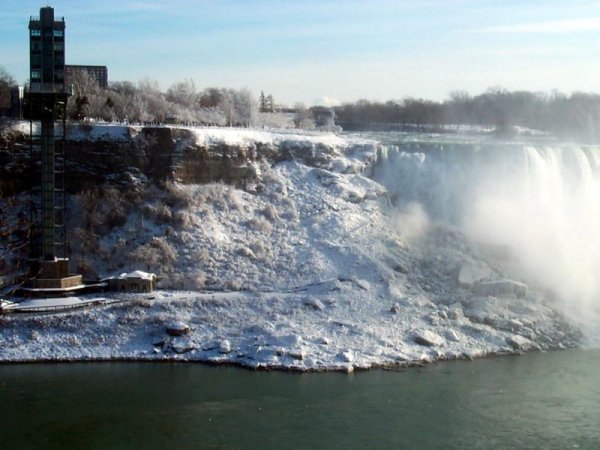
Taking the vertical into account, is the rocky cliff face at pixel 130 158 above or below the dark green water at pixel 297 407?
above

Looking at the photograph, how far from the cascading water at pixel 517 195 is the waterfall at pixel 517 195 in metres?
0.05

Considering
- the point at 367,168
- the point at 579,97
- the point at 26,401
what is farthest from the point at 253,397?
the point at 579,97

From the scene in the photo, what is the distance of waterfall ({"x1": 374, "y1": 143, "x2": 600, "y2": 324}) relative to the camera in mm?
46125

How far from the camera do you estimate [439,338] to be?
36.8m

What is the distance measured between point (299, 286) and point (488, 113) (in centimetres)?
4831

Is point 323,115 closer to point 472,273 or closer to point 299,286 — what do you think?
point 472,273

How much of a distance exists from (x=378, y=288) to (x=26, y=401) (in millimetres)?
17121

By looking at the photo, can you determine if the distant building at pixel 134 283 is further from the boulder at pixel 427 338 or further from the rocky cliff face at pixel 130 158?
the boulder at pixel 427 338

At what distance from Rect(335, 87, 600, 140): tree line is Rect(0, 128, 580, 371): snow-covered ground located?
33.8 metres

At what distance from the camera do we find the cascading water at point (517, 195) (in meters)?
46.0

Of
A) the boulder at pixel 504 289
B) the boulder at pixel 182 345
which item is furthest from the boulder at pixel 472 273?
the boulder at pixel 182 345

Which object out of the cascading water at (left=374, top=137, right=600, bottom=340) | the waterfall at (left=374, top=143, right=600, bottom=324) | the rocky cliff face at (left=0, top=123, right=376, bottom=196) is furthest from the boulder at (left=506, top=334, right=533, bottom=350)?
the rocky cliff face at (left=0, top=123, right=376, bottom=196)

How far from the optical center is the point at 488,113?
278ft

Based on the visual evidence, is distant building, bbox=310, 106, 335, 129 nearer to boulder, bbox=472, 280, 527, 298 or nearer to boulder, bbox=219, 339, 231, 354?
boulder, bbox=472, 280, 527, 298
